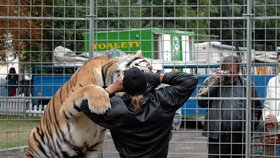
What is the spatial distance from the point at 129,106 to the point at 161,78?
0.45 m

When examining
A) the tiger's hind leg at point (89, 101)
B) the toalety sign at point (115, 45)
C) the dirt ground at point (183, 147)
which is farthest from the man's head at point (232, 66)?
the tiger's hind leg at point (89, 101)

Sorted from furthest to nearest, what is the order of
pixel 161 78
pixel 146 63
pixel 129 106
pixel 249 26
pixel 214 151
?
pixel 214 151 < pixel 249 26 < pixel 146 63 < pixel 161 78 < pixel 129 106

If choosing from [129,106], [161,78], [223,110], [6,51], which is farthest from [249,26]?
[6,51]

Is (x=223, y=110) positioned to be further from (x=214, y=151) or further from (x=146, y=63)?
(x=146, y=63)

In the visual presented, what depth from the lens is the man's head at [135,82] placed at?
12.6 feet

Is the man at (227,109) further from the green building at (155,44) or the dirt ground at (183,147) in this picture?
the green building at (155,44)

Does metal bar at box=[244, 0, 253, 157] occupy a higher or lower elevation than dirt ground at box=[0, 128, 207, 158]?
higher

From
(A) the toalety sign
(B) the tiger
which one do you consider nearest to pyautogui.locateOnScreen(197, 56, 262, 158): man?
(B) the tiger

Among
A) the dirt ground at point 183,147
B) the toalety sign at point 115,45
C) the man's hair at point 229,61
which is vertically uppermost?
the toalety sign at point 115,45

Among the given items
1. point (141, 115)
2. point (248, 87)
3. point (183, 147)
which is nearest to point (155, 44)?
point (248, 87)

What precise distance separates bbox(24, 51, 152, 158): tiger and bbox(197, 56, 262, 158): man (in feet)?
3.49

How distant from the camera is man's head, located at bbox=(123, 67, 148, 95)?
3.83 m

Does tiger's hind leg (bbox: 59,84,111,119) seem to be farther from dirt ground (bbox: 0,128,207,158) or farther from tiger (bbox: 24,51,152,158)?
dirt ground (bbox: 0,128,207,158)

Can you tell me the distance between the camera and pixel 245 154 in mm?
5625
